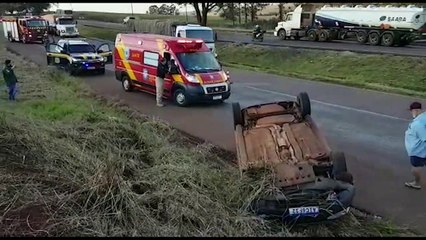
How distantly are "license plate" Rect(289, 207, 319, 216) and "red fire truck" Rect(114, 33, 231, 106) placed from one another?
9116 millimetres

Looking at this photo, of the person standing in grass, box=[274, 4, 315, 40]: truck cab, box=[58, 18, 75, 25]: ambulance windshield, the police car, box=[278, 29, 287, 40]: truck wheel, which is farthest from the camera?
box=[58, 18, 75, 25]: ambulance windshield

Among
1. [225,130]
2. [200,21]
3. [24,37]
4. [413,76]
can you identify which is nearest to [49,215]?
[225,130]

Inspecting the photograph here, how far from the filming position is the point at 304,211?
18.3 feet

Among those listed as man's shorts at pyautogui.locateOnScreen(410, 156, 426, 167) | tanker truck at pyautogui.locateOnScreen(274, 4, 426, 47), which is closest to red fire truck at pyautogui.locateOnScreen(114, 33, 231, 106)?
man's shorts at pyautogui.locateOnScreen(410, 156, 426, 167)

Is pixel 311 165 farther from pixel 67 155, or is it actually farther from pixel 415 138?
pixel 67 155

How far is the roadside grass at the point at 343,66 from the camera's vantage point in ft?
64.2

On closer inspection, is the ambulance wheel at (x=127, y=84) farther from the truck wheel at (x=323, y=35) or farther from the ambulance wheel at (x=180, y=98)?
the truck wheel at (x=323, y=35)

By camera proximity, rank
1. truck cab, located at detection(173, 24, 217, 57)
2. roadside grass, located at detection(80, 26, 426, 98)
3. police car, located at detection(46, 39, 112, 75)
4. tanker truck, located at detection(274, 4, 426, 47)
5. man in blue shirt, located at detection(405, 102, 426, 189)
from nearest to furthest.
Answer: man in blue shirt, located at detection(405, 102, 426, 189), roadside grass, located at detection(80, 26, 426, 98), police car, located at detection(46, 39, 112, 75), truck cab, located at detection(173, 24, 217, 57), tanker truck, located at detection(274, 4, 426, 47)

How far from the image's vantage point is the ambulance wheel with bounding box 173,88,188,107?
14.6 meters

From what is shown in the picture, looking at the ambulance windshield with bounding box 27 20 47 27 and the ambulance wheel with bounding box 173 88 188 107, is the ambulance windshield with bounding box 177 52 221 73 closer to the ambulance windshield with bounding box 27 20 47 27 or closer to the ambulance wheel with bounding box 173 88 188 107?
the ambulance wheel with bounding box 173 88 188 107

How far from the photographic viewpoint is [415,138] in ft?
23.3

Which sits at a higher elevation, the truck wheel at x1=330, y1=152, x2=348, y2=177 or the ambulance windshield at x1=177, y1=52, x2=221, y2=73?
the ambulance windshield at x1=177, y1=52, x2=221, y2=73

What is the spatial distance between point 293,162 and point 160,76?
9198 mm

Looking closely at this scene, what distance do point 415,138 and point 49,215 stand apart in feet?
18.6
